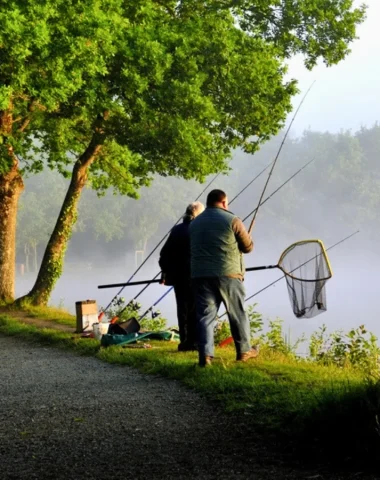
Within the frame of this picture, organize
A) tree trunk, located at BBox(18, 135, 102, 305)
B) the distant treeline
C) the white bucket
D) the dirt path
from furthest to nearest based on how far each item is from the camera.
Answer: the distant treeline
tree trunk, located at BBox(18, 135, 102, 305)
the dirt path
the white bucket

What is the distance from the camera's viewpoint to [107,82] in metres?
17.5

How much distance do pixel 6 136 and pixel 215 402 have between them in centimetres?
1185

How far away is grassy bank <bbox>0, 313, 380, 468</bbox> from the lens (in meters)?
5.21

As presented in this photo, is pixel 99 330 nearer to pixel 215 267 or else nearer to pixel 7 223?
pixel 215 267

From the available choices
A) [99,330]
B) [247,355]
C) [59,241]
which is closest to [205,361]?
[247,355]

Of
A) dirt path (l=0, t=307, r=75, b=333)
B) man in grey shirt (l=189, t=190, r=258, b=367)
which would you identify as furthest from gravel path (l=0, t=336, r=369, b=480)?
dirt path (l=0, t=307, r=75, b=333)

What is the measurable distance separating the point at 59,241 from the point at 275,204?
4312 inches

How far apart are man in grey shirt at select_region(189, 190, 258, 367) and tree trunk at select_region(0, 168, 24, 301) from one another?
11.4 m

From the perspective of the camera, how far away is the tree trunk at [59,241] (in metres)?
19.7

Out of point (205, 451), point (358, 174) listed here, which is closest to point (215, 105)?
point (205, 451)

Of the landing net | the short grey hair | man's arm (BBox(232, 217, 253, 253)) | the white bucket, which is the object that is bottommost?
the white bucket

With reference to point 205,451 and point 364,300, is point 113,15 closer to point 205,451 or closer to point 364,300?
point 205,451

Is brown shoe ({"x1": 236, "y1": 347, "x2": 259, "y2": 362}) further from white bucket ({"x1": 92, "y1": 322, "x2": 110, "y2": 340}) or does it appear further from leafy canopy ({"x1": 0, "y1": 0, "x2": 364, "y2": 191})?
leafy canopy ({"x1": 0, "y1": 0, "x2": 364, "y2": 191})

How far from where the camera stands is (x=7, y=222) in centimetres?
1953
